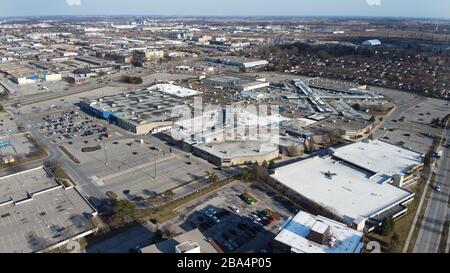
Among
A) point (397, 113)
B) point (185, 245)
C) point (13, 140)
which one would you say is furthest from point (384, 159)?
point (13, 140)

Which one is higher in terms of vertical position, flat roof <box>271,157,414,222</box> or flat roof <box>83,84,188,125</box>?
flat roof <box>83,84,188,125</box>

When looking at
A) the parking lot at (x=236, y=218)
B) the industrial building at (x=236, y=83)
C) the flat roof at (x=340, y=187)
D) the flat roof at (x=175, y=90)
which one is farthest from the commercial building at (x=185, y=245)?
the industrial building at (x=236, y=83)

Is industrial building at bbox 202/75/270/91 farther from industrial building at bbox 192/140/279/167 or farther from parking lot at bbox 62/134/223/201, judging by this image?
industrial building at bbox 192/140/279/167

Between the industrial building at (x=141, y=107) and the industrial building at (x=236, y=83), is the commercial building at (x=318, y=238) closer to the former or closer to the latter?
the industrial building at (x=141, y=107)

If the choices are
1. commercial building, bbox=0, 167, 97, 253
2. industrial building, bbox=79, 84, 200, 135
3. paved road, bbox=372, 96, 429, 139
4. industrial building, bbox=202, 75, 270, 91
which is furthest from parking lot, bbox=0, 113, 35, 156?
paved road, bbox=372, 96, 429, 139

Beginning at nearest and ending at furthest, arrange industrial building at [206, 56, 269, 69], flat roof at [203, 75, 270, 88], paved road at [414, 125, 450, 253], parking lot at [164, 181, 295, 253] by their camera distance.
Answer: paved road at [414, 125, 450, 253] → parking lot at [164, 181, 295, 253] → flat roof at [203, 75, 270, 88] → industrial building at [206, 56, 269, 69]
